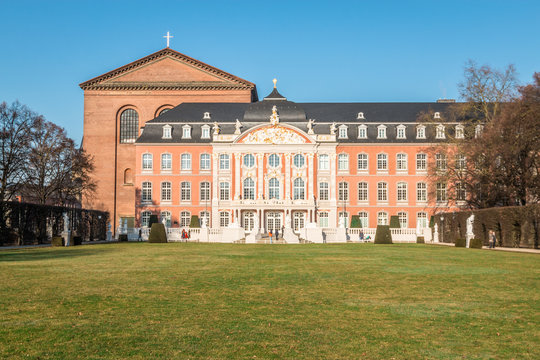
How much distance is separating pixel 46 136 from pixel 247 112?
813 inches

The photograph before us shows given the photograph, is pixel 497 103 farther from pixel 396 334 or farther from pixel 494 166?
pixel 396 334

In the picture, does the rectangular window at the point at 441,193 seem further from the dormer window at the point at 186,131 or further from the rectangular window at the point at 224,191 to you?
the dormer window at the point at 186,131

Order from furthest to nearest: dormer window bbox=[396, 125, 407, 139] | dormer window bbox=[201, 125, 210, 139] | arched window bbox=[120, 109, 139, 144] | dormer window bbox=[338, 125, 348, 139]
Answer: arched window bbox=[120, 109, 139, 144] → dormer window bbox=[201, 125, 210, 139] → dormer window bbox=[338, 125, 348, 139] → dormer window bbox=[396, 125, 407, 139]

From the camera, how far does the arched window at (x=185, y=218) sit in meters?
60.7

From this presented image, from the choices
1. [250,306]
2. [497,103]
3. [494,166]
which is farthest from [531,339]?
[497,103]

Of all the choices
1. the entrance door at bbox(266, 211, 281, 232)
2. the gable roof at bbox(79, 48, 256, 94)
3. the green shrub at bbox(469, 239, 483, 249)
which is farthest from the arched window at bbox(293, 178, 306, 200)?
the green shrub at bbox(469, 239, 483, 249)

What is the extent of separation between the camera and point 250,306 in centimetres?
1073

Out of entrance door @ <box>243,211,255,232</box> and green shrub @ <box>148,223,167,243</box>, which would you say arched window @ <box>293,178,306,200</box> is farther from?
green shrub @ <box>148,223,167,243</box>

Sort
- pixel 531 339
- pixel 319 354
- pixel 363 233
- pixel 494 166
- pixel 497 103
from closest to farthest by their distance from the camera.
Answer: pixel 319 354
pixel 531 339
pixel 494 166
pixel 497 103
pixel 363 233

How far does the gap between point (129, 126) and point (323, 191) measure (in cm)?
2488

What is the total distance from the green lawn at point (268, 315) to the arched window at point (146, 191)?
44.7 metres

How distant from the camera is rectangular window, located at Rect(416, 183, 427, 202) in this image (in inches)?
2379

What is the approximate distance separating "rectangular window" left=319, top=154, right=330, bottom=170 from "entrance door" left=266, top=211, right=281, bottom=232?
6.80 metres

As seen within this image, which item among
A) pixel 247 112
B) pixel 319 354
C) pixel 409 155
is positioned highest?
pixel 247 112
